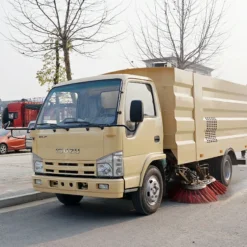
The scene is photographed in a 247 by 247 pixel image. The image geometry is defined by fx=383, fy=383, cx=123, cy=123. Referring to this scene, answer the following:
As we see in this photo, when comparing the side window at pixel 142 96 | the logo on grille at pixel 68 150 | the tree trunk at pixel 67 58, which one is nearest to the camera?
the logo on grille at pixel 68 150

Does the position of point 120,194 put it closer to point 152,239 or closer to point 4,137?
point 152,239

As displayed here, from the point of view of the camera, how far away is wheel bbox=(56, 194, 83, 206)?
6984 mm

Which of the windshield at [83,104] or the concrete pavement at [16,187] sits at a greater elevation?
the windshield at [83,104]

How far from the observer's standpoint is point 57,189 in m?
5.98

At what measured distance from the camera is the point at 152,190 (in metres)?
6.22

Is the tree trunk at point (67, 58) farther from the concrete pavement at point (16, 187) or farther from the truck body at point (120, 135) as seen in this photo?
the truck body at point (120, 135)

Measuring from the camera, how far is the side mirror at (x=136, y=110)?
5.62 m

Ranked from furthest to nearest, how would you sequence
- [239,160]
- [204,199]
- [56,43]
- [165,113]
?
[56,43], [239,160], [204,199], [165,113]

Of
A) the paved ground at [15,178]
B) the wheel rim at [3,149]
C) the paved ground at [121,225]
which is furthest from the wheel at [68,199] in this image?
the wheel rim at [3,149]

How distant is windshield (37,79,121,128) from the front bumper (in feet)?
2.79

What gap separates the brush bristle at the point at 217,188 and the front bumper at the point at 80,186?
297 cm

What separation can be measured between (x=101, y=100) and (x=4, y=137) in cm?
1459

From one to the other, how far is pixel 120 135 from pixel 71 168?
958 mm

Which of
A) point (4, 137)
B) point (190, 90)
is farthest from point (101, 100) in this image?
point (4, 137)
